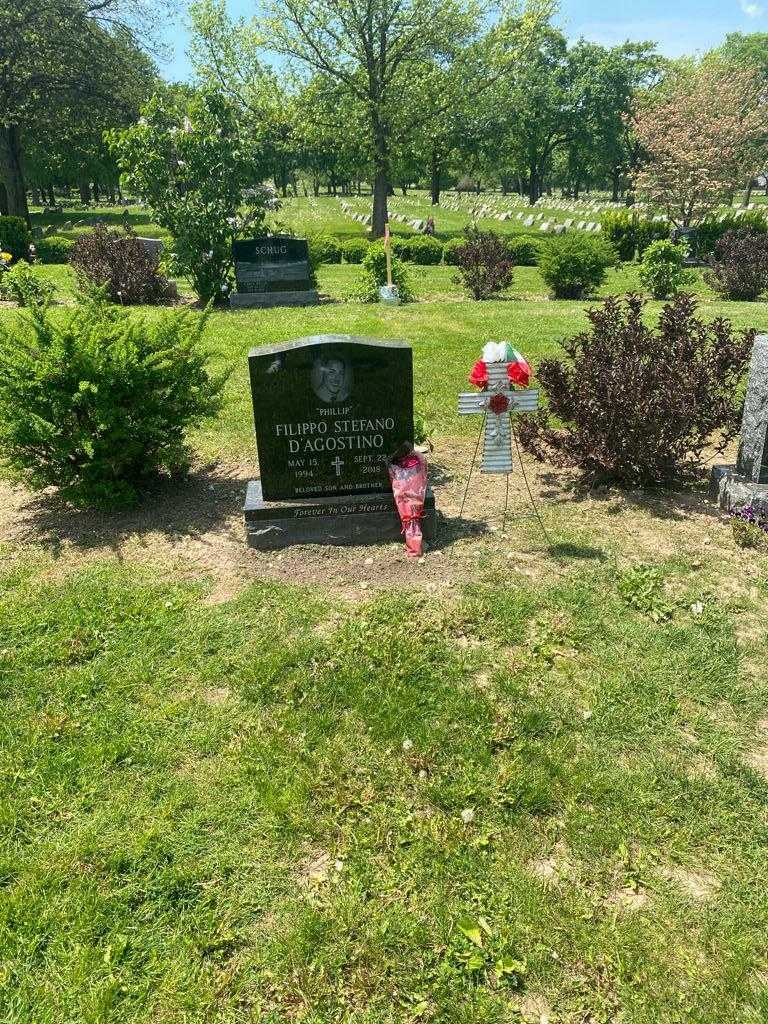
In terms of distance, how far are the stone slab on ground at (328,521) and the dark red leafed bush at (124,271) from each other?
1105cm

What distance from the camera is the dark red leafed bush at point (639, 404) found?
20.0 ft

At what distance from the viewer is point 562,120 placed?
177 ft

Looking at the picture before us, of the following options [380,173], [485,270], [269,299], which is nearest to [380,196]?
[380,173]

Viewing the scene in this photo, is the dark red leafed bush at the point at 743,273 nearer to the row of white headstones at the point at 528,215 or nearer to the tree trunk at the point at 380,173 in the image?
the row of white headstones at the point at 528,215

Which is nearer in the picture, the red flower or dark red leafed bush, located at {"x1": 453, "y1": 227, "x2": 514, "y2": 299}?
the red flower

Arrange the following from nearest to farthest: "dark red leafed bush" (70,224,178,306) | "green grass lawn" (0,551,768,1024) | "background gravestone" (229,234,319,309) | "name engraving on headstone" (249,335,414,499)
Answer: "green grass lawn" (0,551,768,1024) < "name engraving on headstone" (249,335,414,499) < "dark red leafed bush" (70,224,178,306) < "background gravestone" (229,234,319,309)

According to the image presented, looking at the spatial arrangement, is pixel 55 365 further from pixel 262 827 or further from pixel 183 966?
pixel 183 966

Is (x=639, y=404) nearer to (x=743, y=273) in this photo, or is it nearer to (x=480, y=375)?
(x=480, y=375)

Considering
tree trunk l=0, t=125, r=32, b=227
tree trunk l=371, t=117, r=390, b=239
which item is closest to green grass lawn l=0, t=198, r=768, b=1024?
tree trunk l=371, t=117, r=390, b=239

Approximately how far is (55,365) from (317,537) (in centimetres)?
254

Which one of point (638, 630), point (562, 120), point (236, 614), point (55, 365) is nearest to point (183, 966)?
point (236, 614)

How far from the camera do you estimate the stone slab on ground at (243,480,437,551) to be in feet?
17.9

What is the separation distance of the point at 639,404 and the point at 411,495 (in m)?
2.30

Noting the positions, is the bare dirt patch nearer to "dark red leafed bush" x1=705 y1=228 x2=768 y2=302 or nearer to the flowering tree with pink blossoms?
"dark red leafed bush" x1=705 y1=228 x2=768 y2=302
